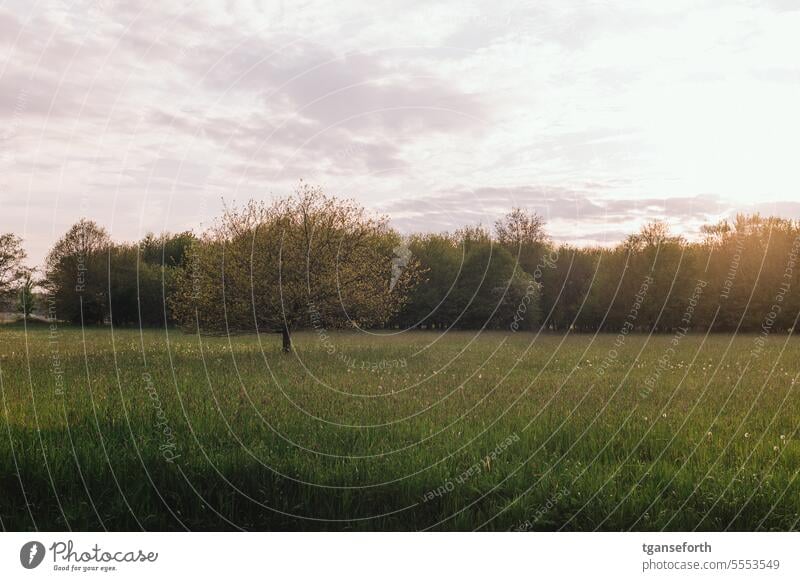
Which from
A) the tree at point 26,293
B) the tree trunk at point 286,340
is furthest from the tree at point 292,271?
the tree at point 26,293

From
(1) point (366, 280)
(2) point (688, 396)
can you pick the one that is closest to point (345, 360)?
(1) point (366, 280)

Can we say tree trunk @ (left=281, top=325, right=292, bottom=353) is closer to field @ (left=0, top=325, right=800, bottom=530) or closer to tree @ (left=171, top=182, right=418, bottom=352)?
tree @ (left=171, top=182, right=418, bottom=352)

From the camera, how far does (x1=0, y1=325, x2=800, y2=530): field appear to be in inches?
246

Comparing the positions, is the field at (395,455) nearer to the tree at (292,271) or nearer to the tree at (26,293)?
the tree at (26,293)

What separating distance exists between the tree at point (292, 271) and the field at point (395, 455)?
22.8ft

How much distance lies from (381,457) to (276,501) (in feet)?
5.21

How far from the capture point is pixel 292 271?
21.2 metres

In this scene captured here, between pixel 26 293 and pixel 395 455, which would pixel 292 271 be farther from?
pixel 395 455

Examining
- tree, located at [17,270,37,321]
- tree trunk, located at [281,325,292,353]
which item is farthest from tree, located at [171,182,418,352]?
tree, located at [17,270,37,321]

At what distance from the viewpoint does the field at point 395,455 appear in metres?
6.24

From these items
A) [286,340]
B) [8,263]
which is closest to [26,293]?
[8,263]

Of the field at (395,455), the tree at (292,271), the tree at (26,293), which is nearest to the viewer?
the field at (395,455)

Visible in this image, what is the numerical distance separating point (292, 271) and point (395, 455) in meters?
14.2

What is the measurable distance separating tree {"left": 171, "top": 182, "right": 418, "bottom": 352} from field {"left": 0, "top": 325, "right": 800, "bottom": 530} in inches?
274
